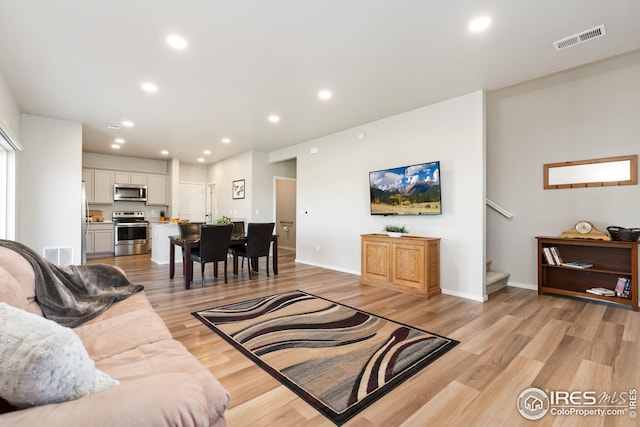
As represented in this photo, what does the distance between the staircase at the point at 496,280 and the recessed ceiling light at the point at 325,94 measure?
10.7ft

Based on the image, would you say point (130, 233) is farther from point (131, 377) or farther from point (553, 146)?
point (553, 146)

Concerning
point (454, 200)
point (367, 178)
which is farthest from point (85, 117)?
point (454, 200)

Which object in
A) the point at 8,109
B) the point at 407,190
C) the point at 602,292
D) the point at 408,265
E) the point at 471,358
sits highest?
the point at 8,109

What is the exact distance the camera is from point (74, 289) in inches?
83.8

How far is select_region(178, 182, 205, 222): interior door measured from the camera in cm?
873

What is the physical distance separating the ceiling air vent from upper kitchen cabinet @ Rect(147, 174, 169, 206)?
346 inches

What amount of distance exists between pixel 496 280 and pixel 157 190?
836cm

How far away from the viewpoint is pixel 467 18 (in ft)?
7.66

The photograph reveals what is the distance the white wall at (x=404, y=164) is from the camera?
3.79 meters

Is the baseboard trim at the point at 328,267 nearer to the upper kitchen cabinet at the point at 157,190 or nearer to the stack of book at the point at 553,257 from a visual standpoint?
the stack of book at the point at 553,257

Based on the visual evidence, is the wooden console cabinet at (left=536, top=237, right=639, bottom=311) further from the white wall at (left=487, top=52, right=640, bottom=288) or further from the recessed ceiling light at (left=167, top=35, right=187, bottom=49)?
the recessed ceiling light at (left=167, top=35, right=187, bottom=49)

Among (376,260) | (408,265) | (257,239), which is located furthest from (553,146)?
(257,239)

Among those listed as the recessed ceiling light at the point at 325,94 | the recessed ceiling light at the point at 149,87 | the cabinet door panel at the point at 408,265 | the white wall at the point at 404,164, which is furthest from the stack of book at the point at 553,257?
the recessed ceiling light at the point at 149,87

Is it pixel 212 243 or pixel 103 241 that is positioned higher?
pixel 212 243
